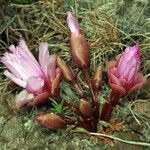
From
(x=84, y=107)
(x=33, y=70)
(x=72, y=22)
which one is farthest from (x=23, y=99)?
(x=72, y=22)

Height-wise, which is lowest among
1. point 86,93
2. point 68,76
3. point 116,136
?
point 116,136

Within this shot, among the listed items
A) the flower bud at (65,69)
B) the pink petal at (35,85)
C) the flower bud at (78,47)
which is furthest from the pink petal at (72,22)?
the pink petal at (35,85)

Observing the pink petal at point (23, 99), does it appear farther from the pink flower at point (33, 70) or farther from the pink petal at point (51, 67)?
the pink petal at point (51, 67)

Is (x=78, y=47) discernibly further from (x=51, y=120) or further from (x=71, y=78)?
(x=51, y=120)

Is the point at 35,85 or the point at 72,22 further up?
the point at 72,22

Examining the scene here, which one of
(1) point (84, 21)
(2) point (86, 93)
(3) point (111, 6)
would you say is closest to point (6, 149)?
(2) point (86, 93)

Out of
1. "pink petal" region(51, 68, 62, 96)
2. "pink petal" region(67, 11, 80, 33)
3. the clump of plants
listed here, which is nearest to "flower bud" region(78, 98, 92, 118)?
the clump of plants

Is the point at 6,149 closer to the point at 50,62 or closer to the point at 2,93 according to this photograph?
the point at 2,93
